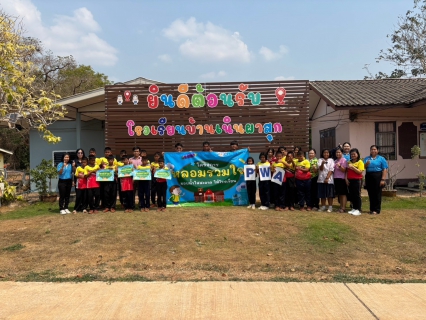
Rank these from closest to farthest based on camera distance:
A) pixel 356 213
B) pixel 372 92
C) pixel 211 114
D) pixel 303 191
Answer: pixel 356 213 < pixel 303 191 < pixel 211 114 < pixel 372 92

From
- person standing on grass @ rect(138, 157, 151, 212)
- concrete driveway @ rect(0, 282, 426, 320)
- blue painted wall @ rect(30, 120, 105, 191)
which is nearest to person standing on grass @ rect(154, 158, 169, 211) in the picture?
person standing on grass @ rect(138, 157, 151, 212)

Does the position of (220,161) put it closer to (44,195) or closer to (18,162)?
(44,195)

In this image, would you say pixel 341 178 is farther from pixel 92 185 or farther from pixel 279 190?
pixel 92 185

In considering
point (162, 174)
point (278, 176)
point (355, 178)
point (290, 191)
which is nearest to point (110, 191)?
point (162, 174)

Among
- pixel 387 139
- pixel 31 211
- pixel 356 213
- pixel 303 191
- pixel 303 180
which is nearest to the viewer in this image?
pixel 356 213

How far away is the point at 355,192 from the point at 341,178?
0.45m

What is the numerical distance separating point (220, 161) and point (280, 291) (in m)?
5.38

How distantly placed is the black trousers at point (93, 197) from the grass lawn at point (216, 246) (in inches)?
17.6

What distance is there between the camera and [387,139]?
1348 centimetres

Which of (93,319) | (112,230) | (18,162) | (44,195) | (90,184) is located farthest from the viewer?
(18,162)

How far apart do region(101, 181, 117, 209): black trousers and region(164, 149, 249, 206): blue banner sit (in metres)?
1.39

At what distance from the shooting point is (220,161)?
956 centimetres

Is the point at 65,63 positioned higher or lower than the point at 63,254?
higher

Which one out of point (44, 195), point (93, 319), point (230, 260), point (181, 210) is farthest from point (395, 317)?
point (44, 195)
